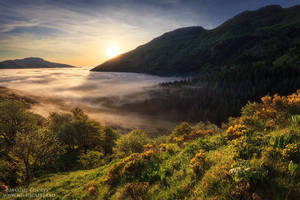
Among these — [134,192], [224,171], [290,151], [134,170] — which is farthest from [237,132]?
[134,192]

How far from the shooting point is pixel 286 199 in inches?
208

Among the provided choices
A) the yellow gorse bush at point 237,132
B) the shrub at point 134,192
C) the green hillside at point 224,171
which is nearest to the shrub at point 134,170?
the green hillside at point 224,171

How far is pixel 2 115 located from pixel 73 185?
46.7m

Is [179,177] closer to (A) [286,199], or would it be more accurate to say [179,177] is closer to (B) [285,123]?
(A) [286,199]

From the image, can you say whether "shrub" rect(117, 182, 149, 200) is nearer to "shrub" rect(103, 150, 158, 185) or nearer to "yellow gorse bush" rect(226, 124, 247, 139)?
"shrub" rect(103, 150, 158, 185)

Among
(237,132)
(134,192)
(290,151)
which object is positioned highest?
(290,151)

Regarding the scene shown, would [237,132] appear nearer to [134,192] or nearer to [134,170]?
[134,170]

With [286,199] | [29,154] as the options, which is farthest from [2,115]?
[286,199]

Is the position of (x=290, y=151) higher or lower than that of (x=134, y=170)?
higher

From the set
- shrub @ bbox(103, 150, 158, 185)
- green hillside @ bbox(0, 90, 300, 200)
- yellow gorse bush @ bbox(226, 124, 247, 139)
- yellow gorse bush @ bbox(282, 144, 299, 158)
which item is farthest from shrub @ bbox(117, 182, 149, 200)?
yellow gorse bush @ bbox(226, 124, 247, 139)

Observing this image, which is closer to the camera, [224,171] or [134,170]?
[224,171]

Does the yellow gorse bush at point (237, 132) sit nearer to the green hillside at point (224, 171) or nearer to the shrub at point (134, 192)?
the green hillside at point (224, 171)

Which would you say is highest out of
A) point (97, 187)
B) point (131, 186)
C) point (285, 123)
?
point (285, 123)

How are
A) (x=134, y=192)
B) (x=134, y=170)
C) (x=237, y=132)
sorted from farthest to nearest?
(x=237, y=132) < (x=134, y=170) < (x=134, y=192)
